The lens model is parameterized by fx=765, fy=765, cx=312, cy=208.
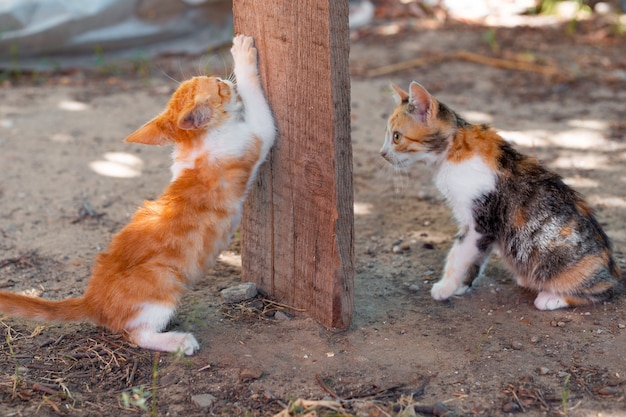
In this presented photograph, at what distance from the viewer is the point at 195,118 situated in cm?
333

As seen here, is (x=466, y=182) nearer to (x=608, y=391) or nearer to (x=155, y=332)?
(x=608, y=391)

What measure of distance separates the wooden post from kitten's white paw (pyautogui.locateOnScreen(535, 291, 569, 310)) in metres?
0.91

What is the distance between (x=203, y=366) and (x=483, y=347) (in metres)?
1.18

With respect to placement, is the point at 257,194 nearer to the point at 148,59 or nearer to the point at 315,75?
the point at 315,75

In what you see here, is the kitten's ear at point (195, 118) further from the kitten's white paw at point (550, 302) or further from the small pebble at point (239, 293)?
the kitten's white paw at point (550, 302)

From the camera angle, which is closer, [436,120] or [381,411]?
[381,411]

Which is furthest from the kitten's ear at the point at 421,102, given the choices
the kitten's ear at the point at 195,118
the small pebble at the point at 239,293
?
the small pebble at the point at 239,293

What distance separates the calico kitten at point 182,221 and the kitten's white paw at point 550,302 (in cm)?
146

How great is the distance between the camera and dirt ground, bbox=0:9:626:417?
2.92m

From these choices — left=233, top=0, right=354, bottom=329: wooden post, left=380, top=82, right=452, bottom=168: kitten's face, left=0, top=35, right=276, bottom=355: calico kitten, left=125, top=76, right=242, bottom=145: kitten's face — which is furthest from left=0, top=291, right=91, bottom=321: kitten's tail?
left=380, top=82, right=452, bottom=168: kitten's face

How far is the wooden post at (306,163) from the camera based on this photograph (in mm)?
3000

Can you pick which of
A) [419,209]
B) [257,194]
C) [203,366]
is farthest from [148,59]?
[203,366]

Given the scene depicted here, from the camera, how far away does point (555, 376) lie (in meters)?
3.04

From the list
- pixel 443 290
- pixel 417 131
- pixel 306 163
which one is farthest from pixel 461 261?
pixel 306 163
